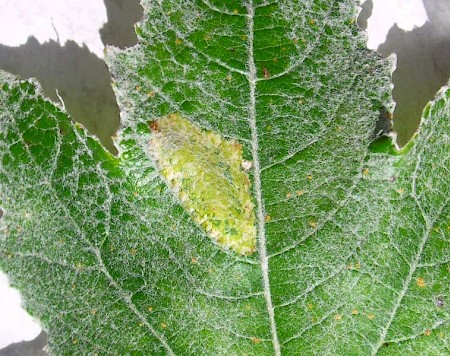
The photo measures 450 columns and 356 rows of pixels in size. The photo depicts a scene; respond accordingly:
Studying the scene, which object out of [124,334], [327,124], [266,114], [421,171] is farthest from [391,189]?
[124,334]

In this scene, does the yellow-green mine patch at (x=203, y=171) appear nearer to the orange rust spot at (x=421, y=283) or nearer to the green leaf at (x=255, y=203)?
the green leaf at (x=255, y=203)

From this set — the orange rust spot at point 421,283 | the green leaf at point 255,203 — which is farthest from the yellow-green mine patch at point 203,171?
the orange rust spot at point 421,283

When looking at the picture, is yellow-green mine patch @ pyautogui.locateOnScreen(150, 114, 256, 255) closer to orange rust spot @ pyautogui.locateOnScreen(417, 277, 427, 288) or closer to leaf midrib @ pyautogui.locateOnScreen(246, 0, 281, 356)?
leaf midrib @ pyautogui.locateOnScreen(246, 0, 281, 356)

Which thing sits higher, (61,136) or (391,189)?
(61,136)

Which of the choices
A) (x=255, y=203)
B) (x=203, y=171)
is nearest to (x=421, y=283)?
(x=255, y=203)

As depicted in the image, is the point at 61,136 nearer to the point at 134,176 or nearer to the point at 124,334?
the point at 134,176

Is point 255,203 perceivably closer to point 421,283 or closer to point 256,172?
point 256,172
